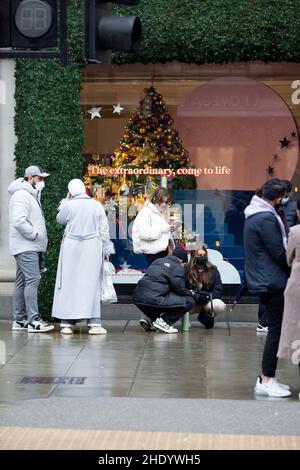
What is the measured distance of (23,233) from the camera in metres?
12.8

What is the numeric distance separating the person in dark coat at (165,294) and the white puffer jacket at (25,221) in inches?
52.4

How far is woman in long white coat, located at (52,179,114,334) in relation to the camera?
42.1ft

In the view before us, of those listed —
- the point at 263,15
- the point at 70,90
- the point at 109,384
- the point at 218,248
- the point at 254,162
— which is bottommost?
the point at 109,384

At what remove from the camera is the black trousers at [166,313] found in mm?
12875

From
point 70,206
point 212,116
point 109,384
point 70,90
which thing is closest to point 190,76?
point 212,116

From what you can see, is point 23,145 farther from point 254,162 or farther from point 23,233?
point 254,162

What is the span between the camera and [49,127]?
13938 mm

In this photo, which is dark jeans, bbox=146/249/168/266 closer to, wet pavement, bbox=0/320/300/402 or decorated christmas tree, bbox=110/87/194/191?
wet pavement, bbox=0/320/300/402

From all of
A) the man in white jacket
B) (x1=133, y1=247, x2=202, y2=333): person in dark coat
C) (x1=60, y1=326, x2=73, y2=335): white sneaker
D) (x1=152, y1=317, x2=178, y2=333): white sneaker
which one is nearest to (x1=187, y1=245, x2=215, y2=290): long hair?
(x1=133, y1=247, x2=202, y2=333): person in dark coat

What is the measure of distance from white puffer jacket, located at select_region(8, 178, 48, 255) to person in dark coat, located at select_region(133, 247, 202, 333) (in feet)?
4.36

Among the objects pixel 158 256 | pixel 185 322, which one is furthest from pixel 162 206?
pixel 185 322

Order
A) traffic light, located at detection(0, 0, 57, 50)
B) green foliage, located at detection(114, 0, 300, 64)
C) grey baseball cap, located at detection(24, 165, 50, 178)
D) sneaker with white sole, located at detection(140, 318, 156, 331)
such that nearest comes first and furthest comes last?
traffic light, located at detection(0, 0, 57, 50) < grey baseball cap, located at detection(24, 165, 50, 178) < sneaker with white sole, located at detection(140, 318, 156, 331) < green foliage, located at detection(114, 0, 300, 64)

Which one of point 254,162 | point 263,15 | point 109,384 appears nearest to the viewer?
point 109,384

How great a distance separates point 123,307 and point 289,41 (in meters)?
4.03
